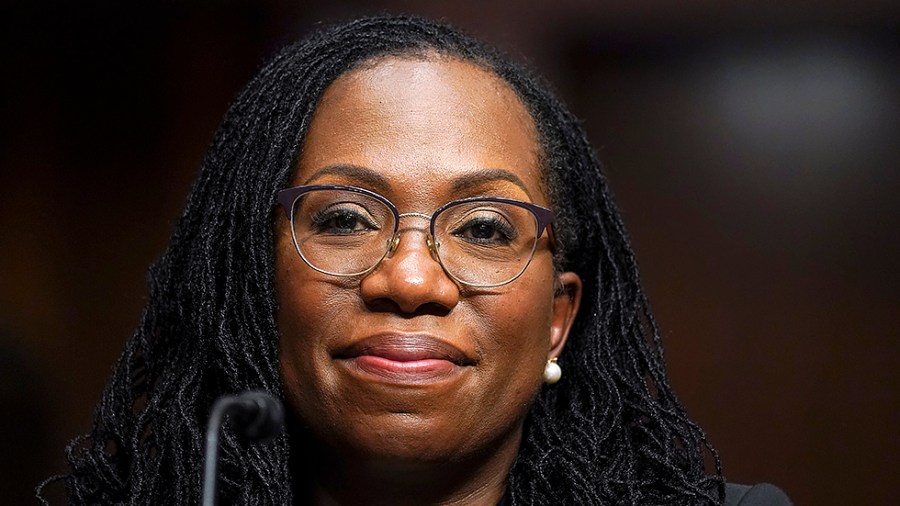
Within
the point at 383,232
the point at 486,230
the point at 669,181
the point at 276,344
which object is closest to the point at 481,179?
the point at 486,230

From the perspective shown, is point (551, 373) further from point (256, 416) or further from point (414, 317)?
point (256, 416)

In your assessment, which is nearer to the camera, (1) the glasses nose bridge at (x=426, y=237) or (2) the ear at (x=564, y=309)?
(1) the glasses nose bridge at (x=426, y=237)

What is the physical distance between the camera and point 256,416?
4.66 feet

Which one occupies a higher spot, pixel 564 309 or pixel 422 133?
pixel 422 133

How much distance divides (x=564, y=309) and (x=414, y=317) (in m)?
0.43

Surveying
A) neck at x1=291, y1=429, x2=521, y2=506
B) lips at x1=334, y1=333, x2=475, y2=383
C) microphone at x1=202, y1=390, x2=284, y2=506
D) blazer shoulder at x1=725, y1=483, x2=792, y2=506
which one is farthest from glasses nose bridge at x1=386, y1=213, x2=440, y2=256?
blazer shoulder at x1=725, y1=483, x2=792, y2=506

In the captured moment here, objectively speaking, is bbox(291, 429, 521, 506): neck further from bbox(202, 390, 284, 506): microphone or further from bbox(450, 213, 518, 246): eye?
bbox(202, 390, 284, 506): microphone

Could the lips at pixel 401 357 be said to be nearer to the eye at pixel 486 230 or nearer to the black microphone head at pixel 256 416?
the eye at pixel 486 230

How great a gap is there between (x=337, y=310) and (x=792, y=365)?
1618 millimetres

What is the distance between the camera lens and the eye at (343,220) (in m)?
2.04

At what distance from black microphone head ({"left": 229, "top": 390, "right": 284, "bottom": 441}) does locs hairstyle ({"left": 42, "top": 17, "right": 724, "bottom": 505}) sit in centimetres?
62

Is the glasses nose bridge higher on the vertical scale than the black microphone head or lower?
higher

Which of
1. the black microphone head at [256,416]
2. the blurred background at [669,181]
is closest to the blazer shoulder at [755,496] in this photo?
the blurred background at [669,181]

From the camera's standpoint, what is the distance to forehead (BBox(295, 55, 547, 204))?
6.70 feet
